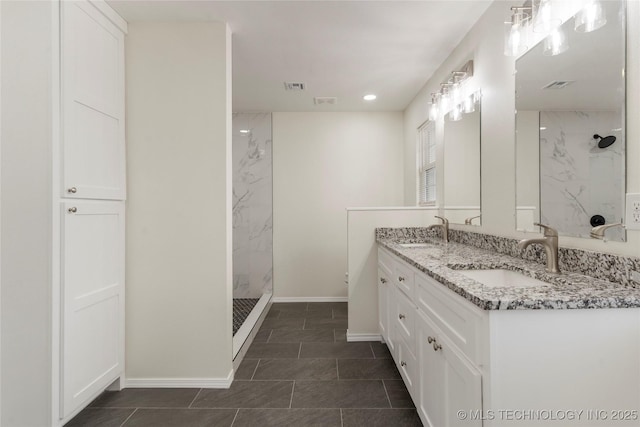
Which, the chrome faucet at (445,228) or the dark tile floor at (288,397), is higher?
the chrome faucet at (445,228)

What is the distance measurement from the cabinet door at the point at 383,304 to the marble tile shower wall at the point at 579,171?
1.27 m

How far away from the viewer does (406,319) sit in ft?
6.50

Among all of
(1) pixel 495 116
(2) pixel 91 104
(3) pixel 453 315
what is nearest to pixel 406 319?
(3) pixel 453 315

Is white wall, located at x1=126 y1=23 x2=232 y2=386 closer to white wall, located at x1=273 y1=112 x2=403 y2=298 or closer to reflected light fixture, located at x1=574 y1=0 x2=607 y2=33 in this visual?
reflected light fixture, located at x1=574 y1=0 x2=607 y2=33

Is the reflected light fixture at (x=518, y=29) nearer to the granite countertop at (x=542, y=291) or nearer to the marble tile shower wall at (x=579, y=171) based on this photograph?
the marble tile shower wall at (x=579, y=171)

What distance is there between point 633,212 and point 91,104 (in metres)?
2.54

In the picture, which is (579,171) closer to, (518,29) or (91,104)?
(518,29)

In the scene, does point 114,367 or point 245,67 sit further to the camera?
point 245,67

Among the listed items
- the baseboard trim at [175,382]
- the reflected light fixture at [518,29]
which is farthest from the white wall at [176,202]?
the reflected light fixture at [518,29]

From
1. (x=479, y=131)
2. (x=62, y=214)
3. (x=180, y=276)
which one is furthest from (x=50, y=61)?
(x=479, y=131)

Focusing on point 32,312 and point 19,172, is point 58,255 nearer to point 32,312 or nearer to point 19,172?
point 32,312

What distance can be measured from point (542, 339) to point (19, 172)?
225 cm

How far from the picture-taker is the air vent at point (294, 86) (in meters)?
3.42

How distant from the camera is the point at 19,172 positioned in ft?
5.43
